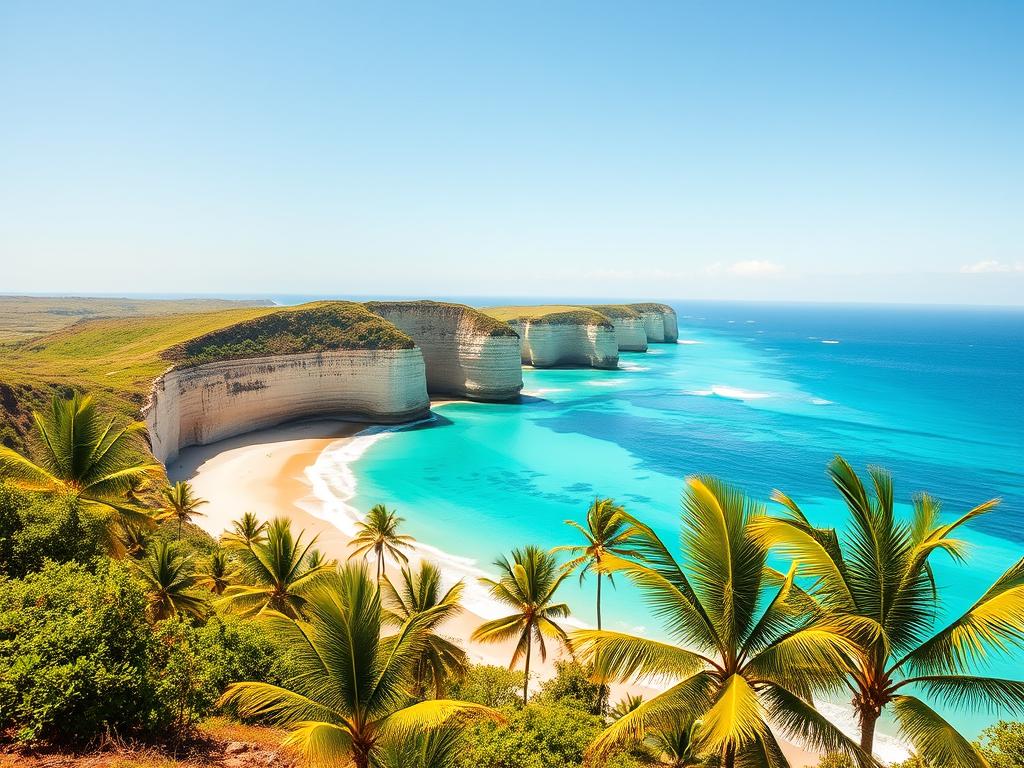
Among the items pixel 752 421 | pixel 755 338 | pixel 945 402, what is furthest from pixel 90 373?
pixel 755 338

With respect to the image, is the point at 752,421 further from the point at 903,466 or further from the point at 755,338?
the point at 755,338

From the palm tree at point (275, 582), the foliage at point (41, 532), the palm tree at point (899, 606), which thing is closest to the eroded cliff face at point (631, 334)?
the palm tree at point (275, 582)

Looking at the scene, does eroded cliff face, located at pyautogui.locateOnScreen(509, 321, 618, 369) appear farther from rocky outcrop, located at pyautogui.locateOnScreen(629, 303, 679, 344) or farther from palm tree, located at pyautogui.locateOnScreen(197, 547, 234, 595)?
palm tree, located at pyautogui.locateOnScreen(197, 547, 234, 595)

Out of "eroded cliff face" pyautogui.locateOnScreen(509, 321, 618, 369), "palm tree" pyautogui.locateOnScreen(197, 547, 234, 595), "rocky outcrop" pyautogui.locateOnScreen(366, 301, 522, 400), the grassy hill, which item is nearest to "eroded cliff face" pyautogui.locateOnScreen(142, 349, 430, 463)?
the grassy hill

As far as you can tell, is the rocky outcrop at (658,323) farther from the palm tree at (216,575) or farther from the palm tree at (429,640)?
the palm tree at (429,640)

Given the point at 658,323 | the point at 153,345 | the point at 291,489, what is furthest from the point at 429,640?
the point at 658,323
